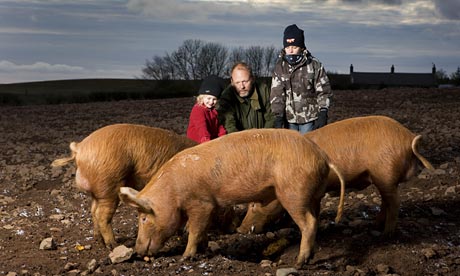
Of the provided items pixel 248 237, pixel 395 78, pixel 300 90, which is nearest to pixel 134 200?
pixel 248 237

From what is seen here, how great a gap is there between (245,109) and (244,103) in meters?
0.07

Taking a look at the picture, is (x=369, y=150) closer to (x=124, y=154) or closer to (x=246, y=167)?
(x=246, y=167)

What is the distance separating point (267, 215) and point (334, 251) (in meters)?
0.76

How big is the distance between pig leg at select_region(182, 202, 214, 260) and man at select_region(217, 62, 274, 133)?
2.11 meters

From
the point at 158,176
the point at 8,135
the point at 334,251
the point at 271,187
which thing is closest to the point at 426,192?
the point at 334,251

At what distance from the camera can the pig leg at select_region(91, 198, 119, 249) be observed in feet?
21.1

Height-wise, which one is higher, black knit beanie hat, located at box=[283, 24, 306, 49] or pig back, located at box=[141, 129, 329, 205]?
black knit beanie hat, located at box=[283, 24, 306, 49]

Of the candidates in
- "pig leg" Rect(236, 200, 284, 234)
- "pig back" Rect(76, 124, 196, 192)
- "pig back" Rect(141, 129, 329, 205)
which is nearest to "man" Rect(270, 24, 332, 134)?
"pig leg" Rect(236, 200, 284, 234)

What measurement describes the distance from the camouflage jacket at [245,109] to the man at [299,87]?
107mm

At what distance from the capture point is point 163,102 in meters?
24.1

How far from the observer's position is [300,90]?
26.6 feet

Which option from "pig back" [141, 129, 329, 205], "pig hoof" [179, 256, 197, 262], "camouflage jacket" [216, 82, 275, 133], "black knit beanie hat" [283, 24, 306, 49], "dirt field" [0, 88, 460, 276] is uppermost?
"black knit beanie hat" [283, 24, 306, 49]

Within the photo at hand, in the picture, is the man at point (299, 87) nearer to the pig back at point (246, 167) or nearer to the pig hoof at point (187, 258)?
the pig back at point (246, 167)

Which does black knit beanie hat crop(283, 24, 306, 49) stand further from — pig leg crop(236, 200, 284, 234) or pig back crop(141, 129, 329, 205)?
→ pig back crop(141, 129, 329, 205)
